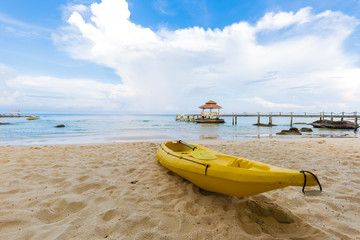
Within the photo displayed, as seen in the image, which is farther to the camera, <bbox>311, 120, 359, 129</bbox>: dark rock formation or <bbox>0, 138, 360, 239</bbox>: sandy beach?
<bbox>311, 120, 359, 129</bbox>: dark rock formation

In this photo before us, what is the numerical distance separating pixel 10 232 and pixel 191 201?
2.11 metres

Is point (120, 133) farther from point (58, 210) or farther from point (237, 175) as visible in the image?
point (237, 175)

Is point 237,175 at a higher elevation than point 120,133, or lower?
higher

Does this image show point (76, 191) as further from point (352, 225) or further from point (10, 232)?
point (352, 225)

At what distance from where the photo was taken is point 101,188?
2918 millimetres

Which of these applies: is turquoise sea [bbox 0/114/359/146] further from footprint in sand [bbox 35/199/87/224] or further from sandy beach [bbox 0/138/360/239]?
footprint in sand [bbox 35/199/87/224]

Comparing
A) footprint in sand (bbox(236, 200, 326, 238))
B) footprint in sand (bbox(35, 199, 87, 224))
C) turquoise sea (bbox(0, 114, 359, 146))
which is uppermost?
footprint in sand (bbox(35, 199, 87, 224))

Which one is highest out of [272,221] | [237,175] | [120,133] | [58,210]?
[237,175]

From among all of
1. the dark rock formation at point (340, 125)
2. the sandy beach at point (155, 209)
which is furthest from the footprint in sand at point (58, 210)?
the dark rock formation at point (340, 125)

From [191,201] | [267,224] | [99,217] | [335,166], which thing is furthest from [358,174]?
[99,217]

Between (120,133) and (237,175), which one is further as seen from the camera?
(120,133)

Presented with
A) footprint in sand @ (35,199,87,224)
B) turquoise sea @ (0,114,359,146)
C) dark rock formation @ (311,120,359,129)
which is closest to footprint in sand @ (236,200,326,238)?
footprint in sand @ (35,199,87,224)

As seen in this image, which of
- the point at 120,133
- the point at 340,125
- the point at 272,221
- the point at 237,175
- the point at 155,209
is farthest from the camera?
the point at 340,125

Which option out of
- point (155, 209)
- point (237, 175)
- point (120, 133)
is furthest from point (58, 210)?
point (120, 133)
